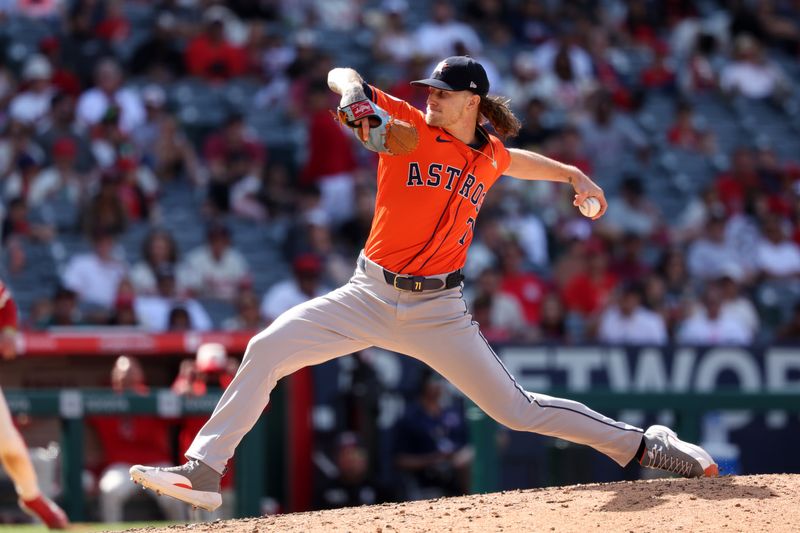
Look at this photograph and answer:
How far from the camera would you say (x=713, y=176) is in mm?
14734

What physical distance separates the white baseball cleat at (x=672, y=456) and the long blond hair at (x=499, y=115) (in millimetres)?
1500

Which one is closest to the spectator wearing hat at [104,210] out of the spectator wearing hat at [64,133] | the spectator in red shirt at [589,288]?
the spectator wearing hat at [64,133]

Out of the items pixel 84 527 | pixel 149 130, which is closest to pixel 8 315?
pixel 84 527

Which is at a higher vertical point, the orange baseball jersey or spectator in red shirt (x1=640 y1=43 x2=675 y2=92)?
spectator in red shirt (x1=640 y1=43 x2=675 y2=92)

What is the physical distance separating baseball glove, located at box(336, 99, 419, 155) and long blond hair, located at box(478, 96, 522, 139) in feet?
2.15

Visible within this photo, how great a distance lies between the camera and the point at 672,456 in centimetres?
586

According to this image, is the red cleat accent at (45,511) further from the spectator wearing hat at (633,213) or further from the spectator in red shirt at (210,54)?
the spectator wearing hat at (633,213)

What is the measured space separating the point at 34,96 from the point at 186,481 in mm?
8046

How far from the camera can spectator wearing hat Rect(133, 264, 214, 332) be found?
1012 cm

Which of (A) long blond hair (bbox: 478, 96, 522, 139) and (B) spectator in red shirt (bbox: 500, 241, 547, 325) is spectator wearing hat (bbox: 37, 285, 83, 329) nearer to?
(B) spectator in red shirt (bbox: 500, 241, 547, 325)

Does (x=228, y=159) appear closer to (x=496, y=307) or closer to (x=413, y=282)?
(x=496, y=307)

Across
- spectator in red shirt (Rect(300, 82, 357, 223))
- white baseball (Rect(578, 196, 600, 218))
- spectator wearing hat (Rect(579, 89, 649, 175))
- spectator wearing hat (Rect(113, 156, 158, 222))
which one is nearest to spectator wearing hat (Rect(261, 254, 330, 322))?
spectator in red shirt (Rect(300, 82, 357, 223))

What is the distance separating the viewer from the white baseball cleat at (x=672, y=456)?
19.0ft

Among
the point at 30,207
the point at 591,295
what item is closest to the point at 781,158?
the point at 591,295
